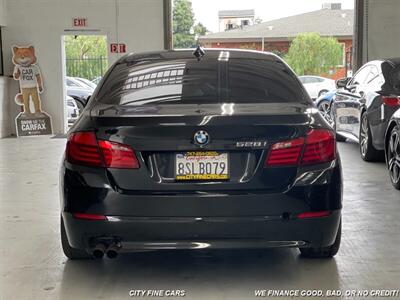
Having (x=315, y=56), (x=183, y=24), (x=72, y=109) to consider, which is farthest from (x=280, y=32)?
(x=72, y=109)

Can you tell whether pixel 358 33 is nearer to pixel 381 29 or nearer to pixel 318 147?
pixel 381 29

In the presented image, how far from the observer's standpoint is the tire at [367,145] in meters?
7.68

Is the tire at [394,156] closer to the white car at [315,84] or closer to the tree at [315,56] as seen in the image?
A: the white car at [315,84]

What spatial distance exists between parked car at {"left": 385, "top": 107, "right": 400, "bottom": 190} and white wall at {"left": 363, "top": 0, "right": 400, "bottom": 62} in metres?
6.25

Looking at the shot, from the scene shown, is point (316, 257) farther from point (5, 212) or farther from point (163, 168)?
point (5, 212)

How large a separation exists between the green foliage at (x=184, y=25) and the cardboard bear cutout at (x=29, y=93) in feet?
11.7

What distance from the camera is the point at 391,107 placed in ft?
22.8

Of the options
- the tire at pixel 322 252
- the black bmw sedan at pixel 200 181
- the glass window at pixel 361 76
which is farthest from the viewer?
the glass window at pixel 361 76

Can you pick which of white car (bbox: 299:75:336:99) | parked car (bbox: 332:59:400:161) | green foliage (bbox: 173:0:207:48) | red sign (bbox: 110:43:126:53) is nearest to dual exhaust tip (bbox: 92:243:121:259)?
parked car (bbox: 332:59:400:161)

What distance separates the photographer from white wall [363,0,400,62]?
12094mm

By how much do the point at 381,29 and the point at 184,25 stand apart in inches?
261

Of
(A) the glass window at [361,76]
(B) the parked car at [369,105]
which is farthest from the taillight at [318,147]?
(A) the glass window at [361,76]

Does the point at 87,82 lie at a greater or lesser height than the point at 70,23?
lesser

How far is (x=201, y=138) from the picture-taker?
3102 mm
